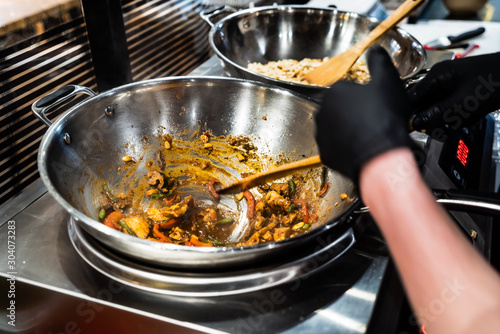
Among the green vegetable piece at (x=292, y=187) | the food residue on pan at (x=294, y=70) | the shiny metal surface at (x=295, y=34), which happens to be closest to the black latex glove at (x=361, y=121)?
the green vegetable piece at (x=292, y=187)

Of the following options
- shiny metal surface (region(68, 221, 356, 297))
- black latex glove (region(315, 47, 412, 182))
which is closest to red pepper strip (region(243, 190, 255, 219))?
shiny metal surface (region(68, 221, 356, 297))

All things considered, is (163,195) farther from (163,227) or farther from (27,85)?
(27,85)

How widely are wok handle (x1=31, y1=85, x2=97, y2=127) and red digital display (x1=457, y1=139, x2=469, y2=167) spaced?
4.82ft

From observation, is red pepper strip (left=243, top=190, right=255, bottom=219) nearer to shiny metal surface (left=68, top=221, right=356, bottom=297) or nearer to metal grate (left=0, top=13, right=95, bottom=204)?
shiny metal surface (left=68, top=221, right=356, bottom=297)

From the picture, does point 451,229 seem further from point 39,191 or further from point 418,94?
point 39,191

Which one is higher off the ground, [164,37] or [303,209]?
[164,37]

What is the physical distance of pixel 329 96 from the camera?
0.95 meters

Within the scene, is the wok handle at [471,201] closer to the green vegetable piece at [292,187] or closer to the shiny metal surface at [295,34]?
the green vegetable piece at [292,187]

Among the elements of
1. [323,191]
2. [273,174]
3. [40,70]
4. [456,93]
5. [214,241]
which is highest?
[40,70]

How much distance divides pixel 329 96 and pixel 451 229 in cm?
39

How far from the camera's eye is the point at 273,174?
1.30 m

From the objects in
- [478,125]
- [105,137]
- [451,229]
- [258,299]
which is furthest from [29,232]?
[478,125]

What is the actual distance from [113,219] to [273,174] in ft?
1.80

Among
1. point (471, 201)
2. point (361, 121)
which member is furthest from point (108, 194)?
point (471, 201)
